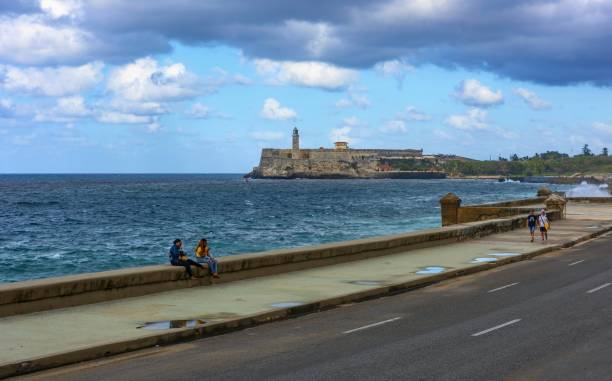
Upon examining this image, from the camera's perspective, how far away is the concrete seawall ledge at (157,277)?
14148 mm

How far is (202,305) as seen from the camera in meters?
15.3

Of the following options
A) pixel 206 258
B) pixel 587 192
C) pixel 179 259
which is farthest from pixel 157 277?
pixel 587 192

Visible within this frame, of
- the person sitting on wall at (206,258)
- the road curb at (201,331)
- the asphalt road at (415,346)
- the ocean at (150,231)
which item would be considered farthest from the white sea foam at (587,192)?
the person sitting on wall at (206,258)

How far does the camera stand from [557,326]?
13.5 m

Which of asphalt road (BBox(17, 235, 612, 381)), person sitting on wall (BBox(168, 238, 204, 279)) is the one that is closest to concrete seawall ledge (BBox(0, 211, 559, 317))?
person sitting on wall (BBox(168, 238, 204, 279))

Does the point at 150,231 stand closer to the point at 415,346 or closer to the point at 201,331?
the point at 201,331

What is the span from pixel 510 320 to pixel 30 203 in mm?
102670

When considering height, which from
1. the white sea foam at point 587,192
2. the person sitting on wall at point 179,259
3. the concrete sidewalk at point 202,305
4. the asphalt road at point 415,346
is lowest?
the white sea foam at point 587,192

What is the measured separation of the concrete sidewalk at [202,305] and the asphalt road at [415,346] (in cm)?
56

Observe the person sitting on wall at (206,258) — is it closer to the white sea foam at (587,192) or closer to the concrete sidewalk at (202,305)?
the concrete sidewalk at (202,305)

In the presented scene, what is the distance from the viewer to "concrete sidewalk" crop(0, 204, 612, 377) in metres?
11.8

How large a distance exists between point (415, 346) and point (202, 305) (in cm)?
497

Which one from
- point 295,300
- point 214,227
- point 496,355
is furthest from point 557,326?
point 214,227

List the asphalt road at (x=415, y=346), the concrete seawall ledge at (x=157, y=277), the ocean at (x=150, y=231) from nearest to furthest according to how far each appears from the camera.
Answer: the asphalt road at (x=415, y=346)
the concrete seawall ledge at (x=157, y=277)
the ocean at (x=150, y=231)
